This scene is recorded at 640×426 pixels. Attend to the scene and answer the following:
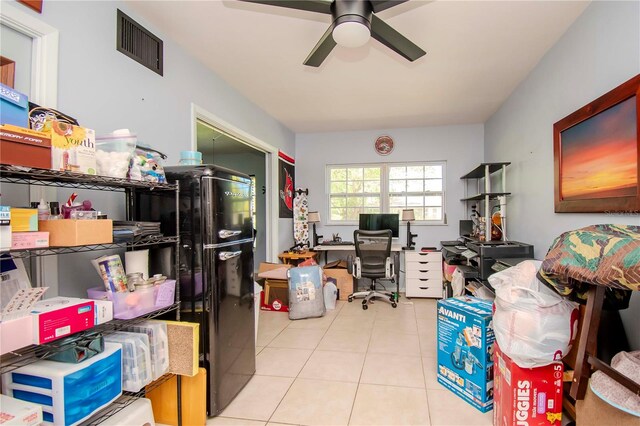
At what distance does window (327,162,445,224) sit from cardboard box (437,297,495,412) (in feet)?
9.76

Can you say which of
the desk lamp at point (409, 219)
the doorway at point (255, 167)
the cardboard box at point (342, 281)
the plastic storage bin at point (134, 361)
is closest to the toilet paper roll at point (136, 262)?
the plastic storage bin at point (134, 361)

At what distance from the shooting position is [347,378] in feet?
7.34

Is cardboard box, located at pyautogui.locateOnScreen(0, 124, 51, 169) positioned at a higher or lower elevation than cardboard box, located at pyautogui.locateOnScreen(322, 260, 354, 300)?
higher

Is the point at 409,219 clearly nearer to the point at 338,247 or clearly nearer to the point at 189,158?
the point at 338,247

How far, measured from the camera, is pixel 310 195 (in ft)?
17.7

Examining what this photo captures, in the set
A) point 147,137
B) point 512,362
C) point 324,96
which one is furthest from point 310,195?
point 512,362

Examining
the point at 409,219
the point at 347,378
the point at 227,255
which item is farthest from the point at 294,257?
the point at 227,255

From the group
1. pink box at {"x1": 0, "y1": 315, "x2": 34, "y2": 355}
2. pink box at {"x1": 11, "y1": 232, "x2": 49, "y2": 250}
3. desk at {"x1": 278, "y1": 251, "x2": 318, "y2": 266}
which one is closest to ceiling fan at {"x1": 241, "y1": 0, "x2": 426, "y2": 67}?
pink box at {"x1": 11, "y1": 232, "x2": 49, "y2": 250}

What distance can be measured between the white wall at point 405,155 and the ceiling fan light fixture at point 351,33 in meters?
3.38

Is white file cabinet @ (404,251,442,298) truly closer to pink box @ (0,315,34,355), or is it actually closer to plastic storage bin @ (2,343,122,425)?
plastic storage bin @ (2,343,122,425)

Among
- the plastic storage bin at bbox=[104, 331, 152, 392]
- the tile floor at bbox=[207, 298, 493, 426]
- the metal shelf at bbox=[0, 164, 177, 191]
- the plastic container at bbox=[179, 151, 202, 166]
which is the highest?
the plastic container at bbox=[179, 151, 202, 166]

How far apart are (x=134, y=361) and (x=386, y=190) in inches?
171

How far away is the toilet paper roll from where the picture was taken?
1.64 m

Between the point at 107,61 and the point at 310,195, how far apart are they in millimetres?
3738
